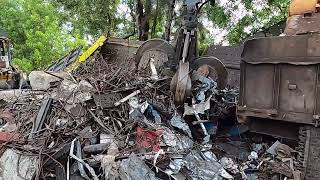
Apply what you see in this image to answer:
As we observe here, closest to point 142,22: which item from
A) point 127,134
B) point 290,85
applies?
point 127,134

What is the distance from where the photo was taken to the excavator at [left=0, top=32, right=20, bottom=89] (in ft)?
39.9

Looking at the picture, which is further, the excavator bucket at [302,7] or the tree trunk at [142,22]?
the tree trunk at [142,22]

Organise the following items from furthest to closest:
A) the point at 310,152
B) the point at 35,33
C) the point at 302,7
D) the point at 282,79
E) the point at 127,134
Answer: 1. the point at 35,33
2. the point at 127,134
3. the point at 302,7
4. the point at 282,79
5. the point at 310,152

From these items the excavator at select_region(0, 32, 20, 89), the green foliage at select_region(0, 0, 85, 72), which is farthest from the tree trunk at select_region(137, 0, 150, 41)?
the excavator at select_region(0, 32, 20, 89)

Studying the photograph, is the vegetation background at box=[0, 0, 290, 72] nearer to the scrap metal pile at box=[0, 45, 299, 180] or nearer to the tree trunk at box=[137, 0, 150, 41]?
the tree trunk at box=[137, 0, 150, 41]

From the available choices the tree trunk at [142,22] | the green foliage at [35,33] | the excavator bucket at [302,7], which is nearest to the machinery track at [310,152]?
the excavator bucket at [302,7]

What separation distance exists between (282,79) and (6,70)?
415 inches

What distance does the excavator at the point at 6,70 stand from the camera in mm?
12172

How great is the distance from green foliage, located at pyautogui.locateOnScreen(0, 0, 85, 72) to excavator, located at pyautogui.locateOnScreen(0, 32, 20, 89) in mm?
3846

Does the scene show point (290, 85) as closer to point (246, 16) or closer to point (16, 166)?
point (16, 166)

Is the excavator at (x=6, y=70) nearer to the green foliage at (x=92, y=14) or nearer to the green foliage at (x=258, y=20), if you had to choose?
the green foliage at (x=92, y=14)

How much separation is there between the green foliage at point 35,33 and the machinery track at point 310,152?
1395 cm

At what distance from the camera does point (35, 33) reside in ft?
62.2

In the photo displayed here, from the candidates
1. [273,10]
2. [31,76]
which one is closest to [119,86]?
[31,76]
